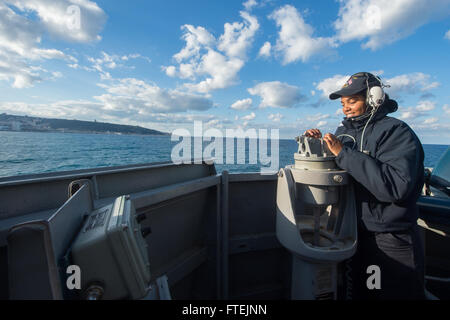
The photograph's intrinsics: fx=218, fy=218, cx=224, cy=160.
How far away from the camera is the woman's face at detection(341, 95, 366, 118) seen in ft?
5.15

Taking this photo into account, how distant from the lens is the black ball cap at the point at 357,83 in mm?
1519

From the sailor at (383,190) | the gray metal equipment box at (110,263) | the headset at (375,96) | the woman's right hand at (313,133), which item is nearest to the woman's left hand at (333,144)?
the sailor at (383,190)

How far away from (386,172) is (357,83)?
0.68 meters

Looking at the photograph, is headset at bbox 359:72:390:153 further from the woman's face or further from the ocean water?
the ocean water

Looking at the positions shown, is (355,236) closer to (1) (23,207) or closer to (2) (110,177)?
(2) (110,177)

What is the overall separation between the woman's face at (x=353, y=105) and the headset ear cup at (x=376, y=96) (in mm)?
90

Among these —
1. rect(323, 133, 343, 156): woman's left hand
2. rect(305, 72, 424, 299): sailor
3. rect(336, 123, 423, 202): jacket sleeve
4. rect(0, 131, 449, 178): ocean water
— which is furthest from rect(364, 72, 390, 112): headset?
rect(0, 131, 449, 178): ocean water

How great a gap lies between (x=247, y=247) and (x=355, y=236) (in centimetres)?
122

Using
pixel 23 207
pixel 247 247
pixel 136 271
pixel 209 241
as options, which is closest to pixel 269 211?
pixel 247 247

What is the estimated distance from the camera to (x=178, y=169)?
86.0 inches

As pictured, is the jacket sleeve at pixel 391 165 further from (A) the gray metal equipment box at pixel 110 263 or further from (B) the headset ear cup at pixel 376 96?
(A) the gray metal equipment box at pixel 110 263
